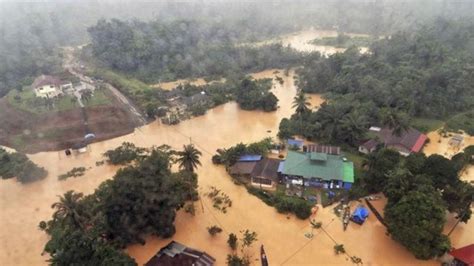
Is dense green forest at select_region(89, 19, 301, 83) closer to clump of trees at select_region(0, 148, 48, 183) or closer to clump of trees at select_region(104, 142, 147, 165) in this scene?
clump of trees at select_region(104, 142, 147, 165)

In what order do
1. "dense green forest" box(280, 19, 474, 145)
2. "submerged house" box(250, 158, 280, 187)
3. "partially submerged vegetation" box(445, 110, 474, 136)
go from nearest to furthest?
"submerged house" box(250, 158, 280, 187) < "dense green forest" box(280, 19, 474, 145) < "partially submerged vegetation" box(445, 110, 474, 136)

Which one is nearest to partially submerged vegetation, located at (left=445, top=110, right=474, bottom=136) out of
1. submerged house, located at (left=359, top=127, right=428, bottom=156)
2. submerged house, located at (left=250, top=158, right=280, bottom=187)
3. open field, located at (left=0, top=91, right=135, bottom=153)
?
submerged house, located at (left=359, top=127, right=428, bottom=156)

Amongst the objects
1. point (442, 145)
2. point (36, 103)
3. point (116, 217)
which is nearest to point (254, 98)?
point (442, 145)

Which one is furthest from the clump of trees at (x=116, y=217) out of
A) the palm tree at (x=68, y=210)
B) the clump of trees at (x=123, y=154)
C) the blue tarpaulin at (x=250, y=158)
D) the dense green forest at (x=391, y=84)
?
the dense green forest at (x=391, y=84)

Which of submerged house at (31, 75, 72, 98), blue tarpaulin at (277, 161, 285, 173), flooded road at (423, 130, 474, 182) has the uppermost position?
submerged house at (31, 75, 72, 98)

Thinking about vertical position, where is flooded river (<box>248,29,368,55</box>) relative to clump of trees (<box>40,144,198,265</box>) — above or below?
below
